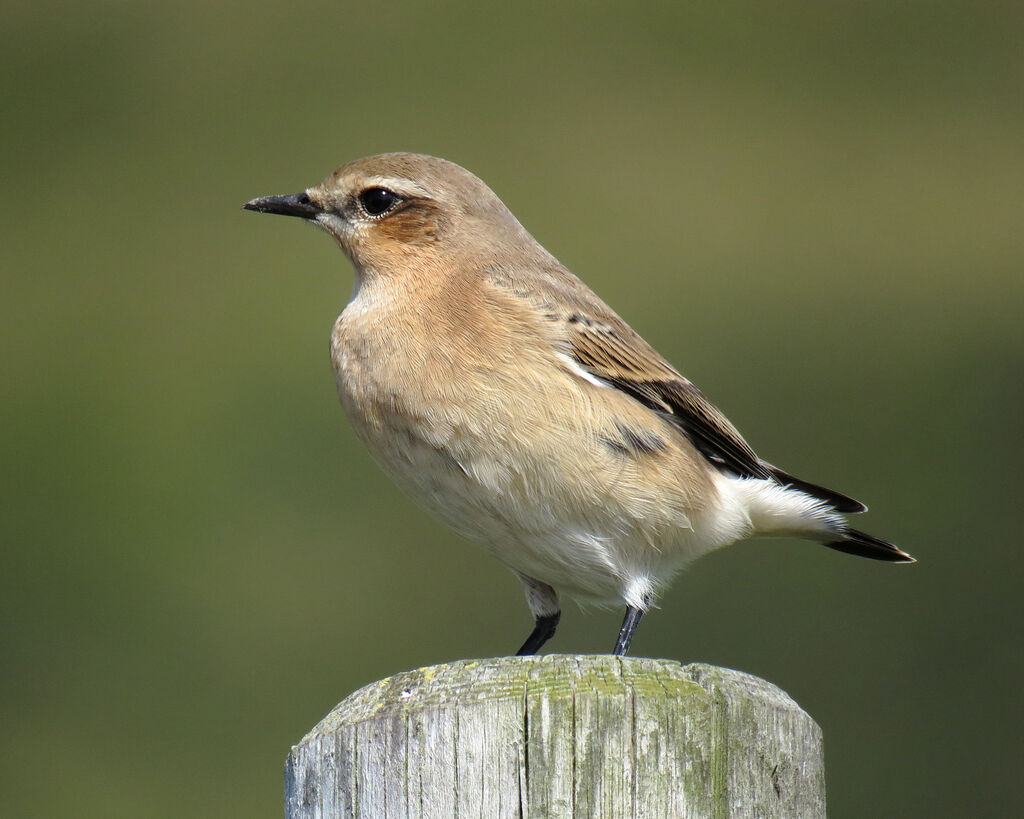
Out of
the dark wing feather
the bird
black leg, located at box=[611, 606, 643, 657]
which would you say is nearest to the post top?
the bird

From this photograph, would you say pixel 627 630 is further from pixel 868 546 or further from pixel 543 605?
pixel 868 546

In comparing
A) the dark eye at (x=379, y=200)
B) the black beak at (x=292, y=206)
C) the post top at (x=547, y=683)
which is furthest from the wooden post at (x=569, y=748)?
the black beak at (x=292, y=206)

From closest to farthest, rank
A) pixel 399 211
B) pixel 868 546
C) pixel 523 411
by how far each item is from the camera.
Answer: pixel 523 411 → pixel 399 211 → pixel 868 546

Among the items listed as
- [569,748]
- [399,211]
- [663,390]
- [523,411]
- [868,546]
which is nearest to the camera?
[569,748]

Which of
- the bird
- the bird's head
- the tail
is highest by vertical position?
the bird's head

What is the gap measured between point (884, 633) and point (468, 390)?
4432mm

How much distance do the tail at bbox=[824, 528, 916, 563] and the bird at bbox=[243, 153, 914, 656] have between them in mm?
26

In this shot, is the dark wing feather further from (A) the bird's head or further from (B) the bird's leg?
(B) the bird's leg

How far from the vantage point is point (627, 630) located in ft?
14.3

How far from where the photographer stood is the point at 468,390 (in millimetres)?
4055

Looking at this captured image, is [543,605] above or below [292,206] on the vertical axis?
below

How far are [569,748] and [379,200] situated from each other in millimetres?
2750

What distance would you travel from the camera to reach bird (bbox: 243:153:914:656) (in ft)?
13.3

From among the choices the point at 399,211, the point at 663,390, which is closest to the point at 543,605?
the point at 663,390
